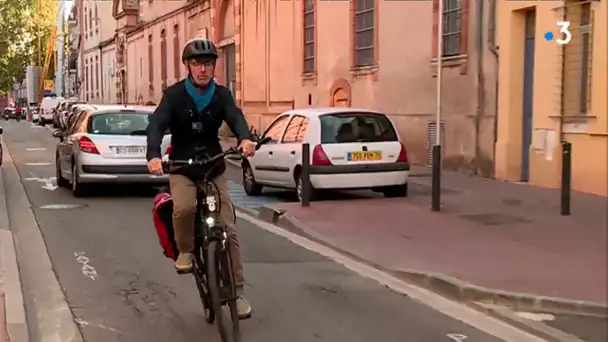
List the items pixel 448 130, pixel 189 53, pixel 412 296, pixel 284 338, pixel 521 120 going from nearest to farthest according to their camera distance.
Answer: pixel 189 53 → pixel 284 338 → pixel 412 296 → pixel 521 120 → pixel 448 130

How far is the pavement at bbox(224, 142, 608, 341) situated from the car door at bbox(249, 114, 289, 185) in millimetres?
433

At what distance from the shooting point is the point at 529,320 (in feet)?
19.4

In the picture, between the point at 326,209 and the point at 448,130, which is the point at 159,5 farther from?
the point at 326,209

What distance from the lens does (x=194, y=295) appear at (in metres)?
6.73

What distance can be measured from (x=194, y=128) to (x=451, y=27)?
7998mm

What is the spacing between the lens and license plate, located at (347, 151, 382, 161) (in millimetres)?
12219

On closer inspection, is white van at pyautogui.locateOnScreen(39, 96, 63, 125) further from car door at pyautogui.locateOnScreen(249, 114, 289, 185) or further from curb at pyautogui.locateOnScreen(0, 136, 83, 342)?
curb at pyautogui.locateOnScreen(0, 136, 83, 342)

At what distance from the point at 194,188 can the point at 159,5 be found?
38586mm

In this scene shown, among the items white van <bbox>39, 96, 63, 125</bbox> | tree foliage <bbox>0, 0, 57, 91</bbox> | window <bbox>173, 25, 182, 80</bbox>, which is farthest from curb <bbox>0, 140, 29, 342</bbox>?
white van <bbox>39, 96, 63, 125</bbox>

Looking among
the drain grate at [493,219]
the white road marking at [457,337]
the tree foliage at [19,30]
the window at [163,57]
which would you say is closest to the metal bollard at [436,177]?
the drain grate at [493,219]

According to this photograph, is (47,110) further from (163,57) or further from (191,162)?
(191,162)

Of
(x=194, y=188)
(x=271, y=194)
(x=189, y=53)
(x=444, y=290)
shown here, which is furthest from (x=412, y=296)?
(x=271, y=194)

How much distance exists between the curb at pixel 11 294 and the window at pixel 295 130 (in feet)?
15.1

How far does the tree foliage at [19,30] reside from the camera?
2308 cm
